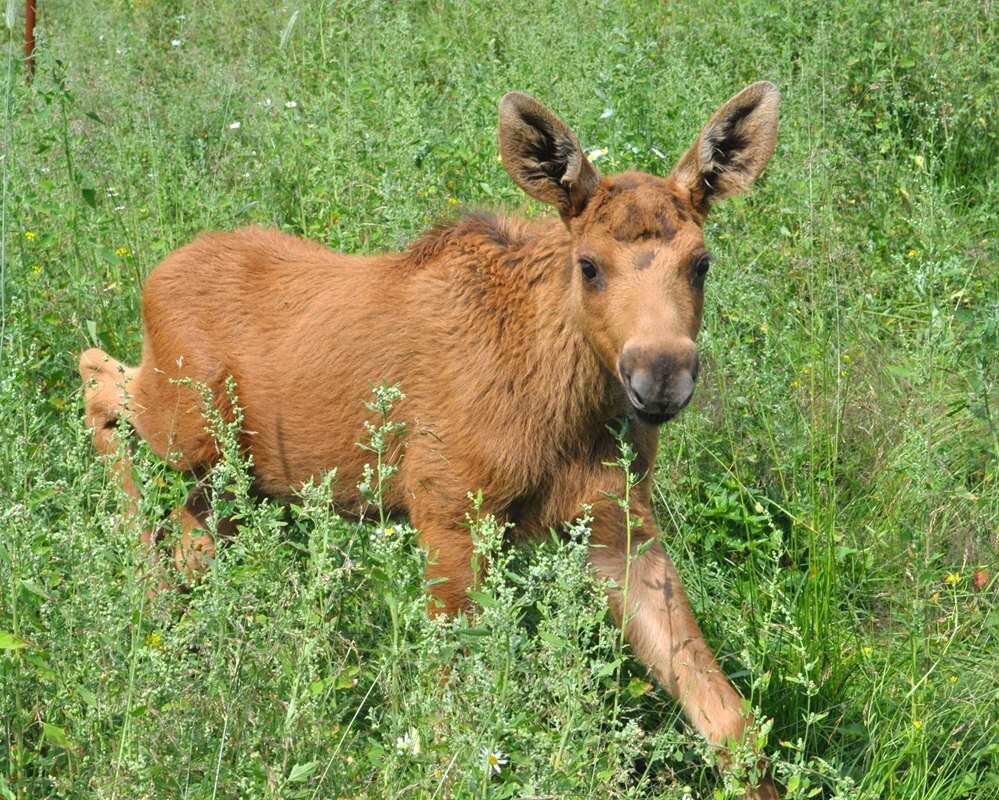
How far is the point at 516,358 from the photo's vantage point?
5273mm

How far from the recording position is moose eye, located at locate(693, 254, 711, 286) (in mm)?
4898

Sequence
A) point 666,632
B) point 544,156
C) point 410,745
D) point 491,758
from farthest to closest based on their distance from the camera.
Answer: point 544,156 < point 666,632 < point 410,745 < point 491,758

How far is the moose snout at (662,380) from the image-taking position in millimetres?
4387

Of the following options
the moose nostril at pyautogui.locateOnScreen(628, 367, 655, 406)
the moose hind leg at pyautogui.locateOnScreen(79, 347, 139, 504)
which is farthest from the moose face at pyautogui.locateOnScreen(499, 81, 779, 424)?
the moose hind leg at pyautogui.locateOnScreen(79, 347, 139, 504)

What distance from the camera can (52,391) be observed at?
6762 mm

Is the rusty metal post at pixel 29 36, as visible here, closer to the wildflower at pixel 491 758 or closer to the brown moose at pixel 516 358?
the brown moose at pixel 516 358

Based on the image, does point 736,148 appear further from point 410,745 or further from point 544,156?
point 410,745

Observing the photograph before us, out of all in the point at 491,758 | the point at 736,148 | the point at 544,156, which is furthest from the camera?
the point at 736,148

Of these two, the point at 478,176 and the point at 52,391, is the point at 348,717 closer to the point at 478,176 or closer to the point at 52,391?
the point at 52,391

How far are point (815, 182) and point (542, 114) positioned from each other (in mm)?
2517

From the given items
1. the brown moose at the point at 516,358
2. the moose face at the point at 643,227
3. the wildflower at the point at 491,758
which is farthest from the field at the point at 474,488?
the moose face at the point at 643,227

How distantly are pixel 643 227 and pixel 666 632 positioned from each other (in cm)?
143

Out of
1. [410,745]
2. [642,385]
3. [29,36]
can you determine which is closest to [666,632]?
[642,385]

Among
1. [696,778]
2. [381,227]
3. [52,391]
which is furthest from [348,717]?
[381,227]
